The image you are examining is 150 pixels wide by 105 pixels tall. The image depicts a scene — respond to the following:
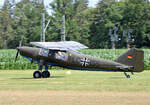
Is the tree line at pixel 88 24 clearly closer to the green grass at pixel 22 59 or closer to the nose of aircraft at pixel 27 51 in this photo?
the green grass at pixel 22 59

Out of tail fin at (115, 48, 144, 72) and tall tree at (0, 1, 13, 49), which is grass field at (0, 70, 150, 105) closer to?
tail fin at (115, 48, 144, 72)

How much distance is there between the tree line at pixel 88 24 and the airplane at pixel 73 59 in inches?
2311

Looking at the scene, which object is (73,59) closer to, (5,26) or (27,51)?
(27,51)

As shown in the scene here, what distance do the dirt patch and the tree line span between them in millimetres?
67631

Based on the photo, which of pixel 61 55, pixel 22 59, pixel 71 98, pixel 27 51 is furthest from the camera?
pixel 22 59

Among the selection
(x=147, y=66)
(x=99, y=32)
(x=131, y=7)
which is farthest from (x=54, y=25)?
(x=147, y=66)

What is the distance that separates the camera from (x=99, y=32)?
9312 centimetres

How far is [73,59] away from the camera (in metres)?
25.4

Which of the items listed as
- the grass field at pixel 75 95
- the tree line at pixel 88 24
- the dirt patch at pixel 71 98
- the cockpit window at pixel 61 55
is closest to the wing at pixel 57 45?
the cockpit window at pixel 61 55

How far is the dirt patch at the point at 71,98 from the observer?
14.0 m

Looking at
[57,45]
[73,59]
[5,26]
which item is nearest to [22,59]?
[57,45]

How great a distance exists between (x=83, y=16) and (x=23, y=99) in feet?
293

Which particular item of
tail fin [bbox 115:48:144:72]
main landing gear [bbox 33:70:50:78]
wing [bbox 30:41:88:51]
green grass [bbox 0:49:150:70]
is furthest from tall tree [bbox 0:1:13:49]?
tail fin [bbox 115:48:144:72]

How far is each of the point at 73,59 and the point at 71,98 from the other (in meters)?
10.3
